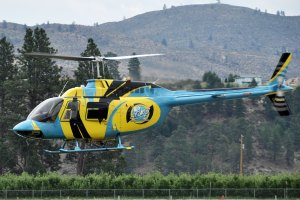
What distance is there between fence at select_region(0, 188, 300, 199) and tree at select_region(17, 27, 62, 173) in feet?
80.2

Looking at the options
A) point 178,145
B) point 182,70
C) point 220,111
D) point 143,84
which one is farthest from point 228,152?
point 143,84

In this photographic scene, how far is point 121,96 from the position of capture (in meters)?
52.8

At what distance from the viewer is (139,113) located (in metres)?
52.7

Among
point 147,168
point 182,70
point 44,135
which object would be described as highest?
point 182,70

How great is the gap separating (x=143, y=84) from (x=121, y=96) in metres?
1.68

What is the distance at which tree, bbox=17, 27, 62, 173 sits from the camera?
10019 cm

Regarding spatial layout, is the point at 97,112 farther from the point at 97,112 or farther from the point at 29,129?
the point at 29,129

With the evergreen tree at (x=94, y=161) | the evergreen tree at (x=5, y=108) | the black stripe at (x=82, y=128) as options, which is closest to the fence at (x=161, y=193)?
the evergreen tree at (x=94, y=161)

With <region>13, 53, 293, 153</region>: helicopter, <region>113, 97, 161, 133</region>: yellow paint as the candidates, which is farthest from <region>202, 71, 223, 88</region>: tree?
<region>13, 53, 293, 153</region>: helicopter

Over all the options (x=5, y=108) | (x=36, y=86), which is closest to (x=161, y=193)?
(x=36, y=86)

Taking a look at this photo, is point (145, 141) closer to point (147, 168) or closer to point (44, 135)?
point (147, 168)

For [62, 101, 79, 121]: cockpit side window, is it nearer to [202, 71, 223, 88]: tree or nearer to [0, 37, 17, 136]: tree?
[0, 37, 17, 136]: tree

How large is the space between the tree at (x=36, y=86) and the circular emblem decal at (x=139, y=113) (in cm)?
4771

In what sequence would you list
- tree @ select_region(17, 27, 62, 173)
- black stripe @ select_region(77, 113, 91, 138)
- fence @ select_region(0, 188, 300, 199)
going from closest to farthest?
black stripe @ select_region(77, 113, 91, 138)
fence @ select_region(0, 188, 300, 199)
tree @ select_region(17, 27, 62, 173)
